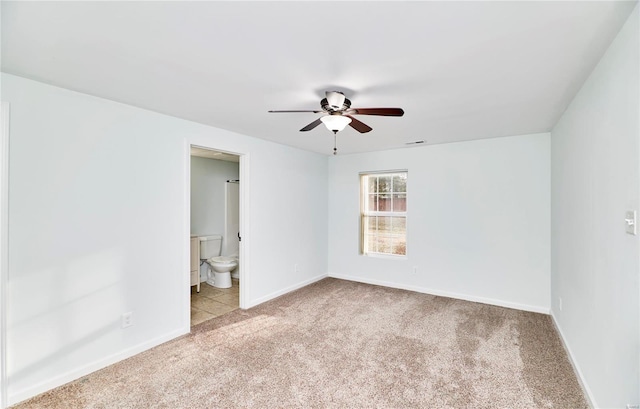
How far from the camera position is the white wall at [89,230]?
2057mm

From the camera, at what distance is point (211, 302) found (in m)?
4.08

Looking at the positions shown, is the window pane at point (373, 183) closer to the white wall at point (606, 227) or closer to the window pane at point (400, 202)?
the window pane at point (400, 202)

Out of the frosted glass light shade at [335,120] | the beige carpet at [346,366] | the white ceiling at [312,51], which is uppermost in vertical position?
the white ceiling at [312,51]

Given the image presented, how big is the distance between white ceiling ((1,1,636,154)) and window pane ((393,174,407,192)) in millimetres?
2092

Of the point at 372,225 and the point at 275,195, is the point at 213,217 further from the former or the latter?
the point at 372,225

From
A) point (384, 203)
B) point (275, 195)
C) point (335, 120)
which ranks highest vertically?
point (335, 120)

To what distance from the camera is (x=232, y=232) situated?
5156mm

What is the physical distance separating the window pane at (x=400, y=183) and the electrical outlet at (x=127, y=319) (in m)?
3.89

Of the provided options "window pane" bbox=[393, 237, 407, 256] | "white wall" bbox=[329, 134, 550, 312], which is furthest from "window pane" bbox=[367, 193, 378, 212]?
"window pane" bbox=[393, 237, 407, 256]

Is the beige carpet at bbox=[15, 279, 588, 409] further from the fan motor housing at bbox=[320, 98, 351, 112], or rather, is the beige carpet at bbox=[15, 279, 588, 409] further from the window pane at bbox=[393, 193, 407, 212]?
the fan motor housing at bbox=[320, 98, 351, 112]

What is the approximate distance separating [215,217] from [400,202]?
3166 millimetres

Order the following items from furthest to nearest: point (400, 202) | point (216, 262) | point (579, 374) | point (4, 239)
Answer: point (400, 202) → point (216, 262) → point (579, 374) → point (4, 239)

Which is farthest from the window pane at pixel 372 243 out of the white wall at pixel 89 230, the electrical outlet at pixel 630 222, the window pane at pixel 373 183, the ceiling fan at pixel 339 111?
the electrical outlet at pixel 630 222


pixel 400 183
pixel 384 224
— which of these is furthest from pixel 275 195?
pixel 400 183
